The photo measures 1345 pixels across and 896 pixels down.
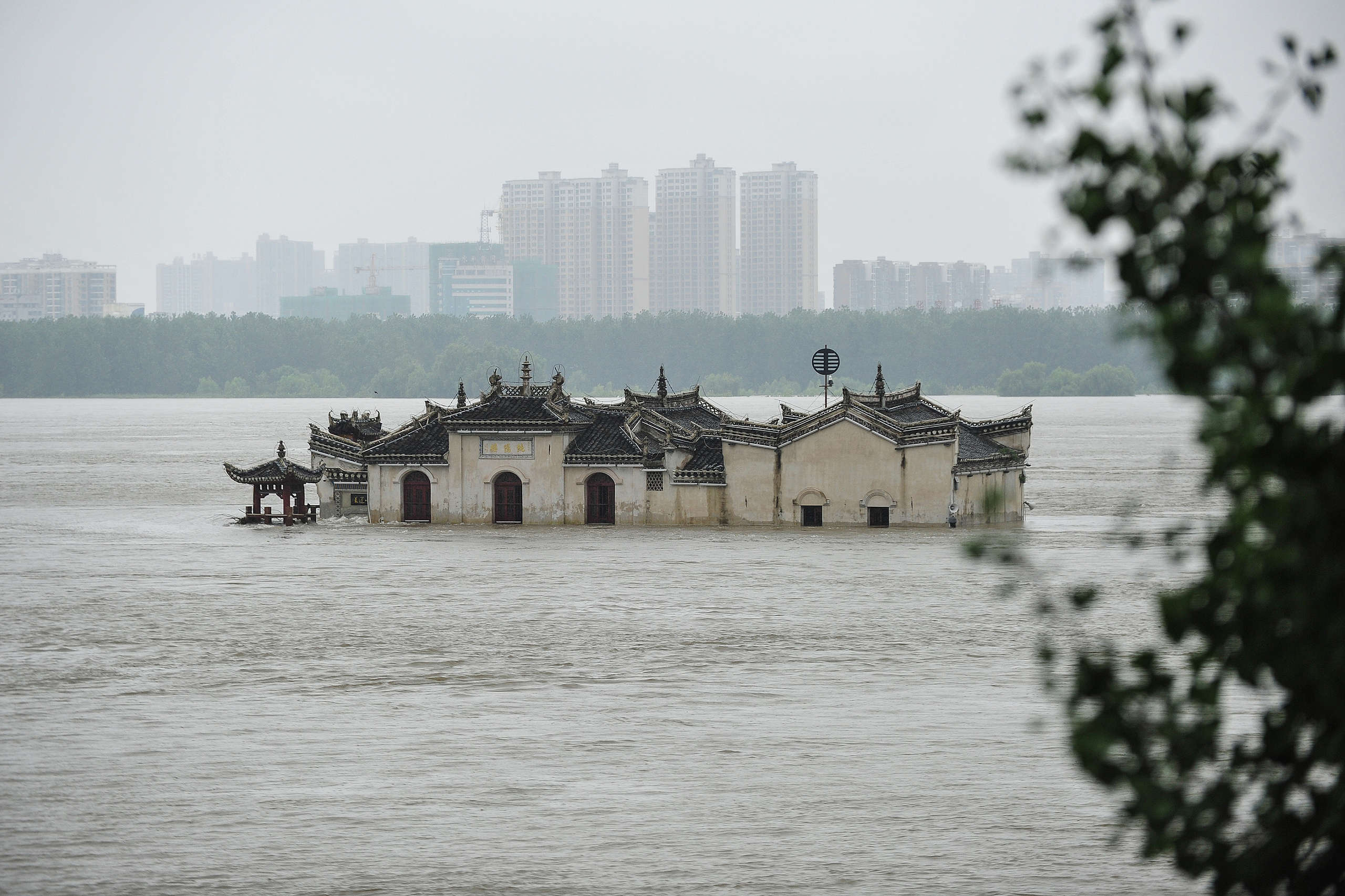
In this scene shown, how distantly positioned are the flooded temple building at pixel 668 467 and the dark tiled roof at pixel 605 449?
0.04 meters

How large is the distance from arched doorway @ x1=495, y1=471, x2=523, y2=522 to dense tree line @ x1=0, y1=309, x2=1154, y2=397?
423 feet

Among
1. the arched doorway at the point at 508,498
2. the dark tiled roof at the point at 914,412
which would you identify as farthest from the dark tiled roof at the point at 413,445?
the dark tiled roof at the point at 914,412

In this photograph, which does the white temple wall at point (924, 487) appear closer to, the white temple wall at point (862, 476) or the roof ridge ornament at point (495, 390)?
the white temple wall at point (862, 476)

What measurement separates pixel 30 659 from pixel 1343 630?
21.9 meters

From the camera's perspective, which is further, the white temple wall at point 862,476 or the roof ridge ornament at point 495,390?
the roof ridge ornament at point 495,390


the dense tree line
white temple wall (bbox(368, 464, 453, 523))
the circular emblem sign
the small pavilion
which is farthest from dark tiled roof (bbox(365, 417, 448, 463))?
the dense tree line

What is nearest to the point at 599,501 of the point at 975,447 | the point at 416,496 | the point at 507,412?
the point at 507,412

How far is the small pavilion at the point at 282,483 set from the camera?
140 ft

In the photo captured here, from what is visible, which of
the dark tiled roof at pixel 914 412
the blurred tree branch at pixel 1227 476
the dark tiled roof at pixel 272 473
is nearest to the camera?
the blurred tree branch at pixel 1227 476

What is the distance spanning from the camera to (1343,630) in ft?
16.5

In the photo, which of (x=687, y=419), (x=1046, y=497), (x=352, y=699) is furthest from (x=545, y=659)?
(x=1046, y=497)

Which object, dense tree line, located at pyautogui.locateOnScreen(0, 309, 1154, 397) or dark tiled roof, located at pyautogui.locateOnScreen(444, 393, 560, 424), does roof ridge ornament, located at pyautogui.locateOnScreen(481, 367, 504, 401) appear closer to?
dark tiled roof, located at pyautogui.locateOnScreen(444, 393, 560, 424)

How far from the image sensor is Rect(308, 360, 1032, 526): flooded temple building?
39.6m

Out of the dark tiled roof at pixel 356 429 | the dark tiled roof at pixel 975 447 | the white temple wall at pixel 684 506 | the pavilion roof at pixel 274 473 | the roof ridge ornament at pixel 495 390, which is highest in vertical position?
the roof ridge ornament at pixel 495 390
